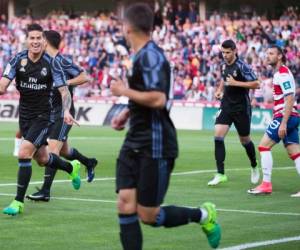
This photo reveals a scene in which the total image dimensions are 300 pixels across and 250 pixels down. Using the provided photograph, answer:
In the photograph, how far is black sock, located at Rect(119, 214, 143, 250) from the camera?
7.91 meters

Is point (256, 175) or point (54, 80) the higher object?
point (54, 80)

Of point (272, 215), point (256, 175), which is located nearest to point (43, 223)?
point (272, 215)

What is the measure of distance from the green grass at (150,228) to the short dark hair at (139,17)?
2.49 meters

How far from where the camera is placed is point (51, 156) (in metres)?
13.0

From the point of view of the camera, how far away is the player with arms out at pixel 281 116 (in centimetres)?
1366

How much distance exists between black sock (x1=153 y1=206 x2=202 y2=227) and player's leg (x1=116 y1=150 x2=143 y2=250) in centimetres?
35

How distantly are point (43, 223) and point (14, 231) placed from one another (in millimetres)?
670

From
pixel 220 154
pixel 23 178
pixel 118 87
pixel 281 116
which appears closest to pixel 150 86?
pixel 118 87

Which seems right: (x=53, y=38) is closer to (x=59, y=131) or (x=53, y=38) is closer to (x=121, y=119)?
(x=59, y=131)

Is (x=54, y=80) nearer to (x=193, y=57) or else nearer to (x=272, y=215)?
(x=272, y=215)

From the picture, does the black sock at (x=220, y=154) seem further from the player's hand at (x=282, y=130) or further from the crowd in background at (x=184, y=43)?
the crowd in background at (x=184, y=43)

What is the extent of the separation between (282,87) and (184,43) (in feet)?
94.6

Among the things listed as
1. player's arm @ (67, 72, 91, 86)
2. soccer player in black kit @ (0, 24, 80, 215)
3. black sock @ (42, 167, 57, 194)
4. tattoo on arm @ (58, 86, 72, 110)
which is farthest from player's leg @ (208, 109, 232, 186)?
soccer player in black kit @ (0, 24, 80, 215)

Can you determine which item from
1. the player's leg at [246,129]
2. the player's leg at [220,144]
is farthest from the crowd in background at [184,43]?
the player's leg at [220,144]
